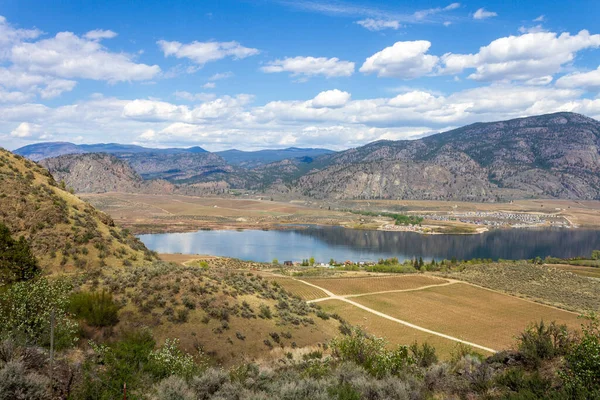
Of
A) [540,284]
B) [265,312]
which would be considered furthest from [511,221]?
[265,312]

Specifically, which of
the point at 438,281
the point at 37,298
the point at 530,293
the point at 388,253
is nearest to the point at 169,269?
the point at 37,298

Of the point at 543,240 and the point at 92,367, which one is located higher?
the point at 92,367

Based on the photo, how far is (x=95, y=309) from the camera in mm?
21094

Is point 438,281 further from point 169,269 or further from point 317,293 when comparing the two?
point 169,269

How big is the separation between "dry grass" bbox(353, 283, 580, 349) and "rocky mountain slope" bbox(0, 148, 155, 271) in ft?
83.0

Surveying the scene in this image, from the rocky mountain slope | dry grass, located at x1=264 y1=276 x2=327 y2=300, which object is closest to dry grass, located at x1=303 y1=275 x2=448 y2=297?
dry grass, located at x1=264 y1=276 x2=327 y2=300

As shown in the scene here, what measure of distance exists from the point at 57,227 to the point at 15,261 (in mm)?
7711

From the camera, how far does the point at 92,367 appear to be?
1290 cm

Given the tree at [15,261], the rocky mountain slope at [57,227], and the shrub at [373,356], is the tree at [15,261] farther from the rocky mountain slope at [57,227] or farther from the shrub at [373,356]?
the shrub at [373,356]

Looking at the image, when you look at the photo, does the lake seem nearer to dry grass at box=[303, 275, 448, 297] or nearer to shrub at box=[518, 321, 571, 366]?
dry grass at box=[303, 275, 448, 297]

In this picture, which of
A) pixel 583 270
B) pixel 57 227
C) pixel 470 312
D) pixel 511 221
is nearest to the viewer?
pixel 57 227

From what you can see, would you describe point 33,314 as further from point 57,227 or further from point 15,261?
point 57,227

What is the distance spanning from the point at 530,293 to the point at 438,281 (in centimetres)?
1173

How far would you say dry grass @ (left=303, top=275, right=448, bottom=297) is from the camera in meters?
50.0
